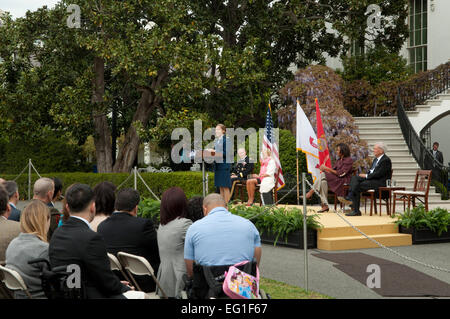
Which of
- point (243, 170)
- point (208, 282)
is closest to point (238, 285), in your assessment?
point (208, 282)

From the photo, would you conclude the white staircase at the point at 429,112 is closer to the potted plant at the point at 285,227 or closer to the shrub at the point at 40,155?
the potted plant at the point at 285,227

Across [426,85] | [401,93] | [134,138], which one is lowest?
[134,138]

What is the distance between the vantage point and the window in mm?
26266

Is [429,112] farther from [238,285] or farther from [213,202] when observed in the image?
[238,285]

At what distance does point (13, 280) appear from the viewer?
4.78 meters

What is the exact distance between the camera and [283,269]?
8.95 metres

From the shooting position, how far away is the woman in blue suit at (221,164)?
38.8 ft

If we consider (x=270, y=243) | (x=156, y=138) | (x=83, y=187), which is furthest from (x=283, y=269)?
(x=156, y=138)

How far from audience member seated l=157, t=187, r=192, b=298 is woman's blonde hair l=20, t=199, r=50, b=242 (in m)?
1.23

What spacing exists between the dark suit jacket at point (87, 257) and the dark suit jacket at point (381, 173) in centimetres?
895

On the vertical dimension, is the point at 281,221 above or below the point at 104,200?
below

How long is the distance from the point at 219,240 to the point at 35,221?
1.56m
